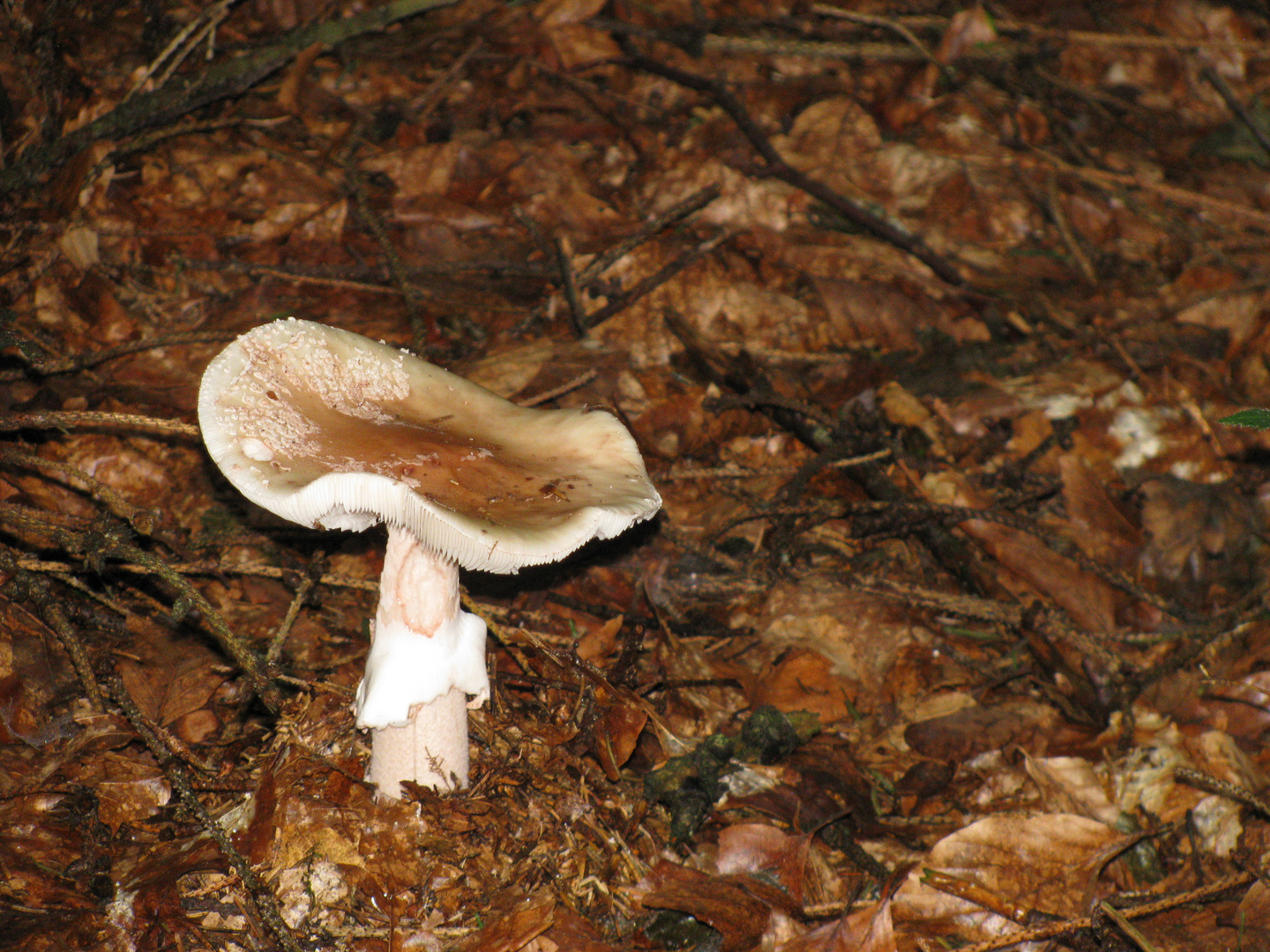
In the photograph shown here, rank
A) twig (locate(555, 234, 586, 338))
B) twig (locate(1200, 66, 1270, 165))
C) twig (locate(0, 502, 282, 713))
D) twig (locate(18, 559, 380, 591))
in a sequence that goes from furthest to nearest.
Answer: twig (locate(1200, 66, 1270, 165)) → twig (locate(555, 234, 586, 338)) → twig (locate(18, 559, 380, 591)) → twig (locate(0, 502, 282, 713))

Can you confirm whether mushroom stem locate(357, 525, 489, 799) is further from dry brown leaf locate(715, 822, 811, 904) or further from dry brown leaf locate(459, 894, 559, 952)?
dry brown leaf locate(715, 822, 811, 904)

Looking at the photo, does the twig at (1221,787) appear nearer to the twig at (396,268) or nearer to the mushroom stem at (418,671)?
the mushroom stem at (418,671)

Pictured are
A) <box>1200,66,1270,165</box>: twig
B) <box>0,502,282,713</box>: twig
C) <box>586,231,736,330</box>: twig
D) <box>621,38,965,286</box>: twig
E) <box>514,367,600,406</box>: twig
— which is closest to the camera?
<box>0,502,282,713</box>: twig

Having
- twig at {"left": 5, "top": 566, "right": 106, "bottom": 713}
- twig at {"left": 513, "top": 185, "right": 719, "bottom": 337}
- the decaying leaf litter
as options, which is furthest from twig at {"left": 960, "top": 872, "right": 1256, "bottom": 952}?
twig at {"left": 513, "top": 185, "right": 719, "bottom": 337}

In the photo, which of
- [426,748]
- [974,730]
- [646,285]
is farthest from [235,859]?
[646,285]

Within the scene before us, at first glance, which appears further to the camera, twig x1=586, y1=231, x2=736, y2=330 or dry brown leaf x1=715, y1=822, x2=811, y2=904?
twig x1=586, y1=231, x2=736, y2=330

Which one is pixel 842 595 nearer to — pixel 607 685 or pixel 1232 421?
pixel 607 685

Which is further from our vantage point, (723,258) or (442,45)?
(442,45)

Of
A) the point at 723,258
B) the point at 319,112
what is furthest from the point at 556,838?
the point at 319,112
